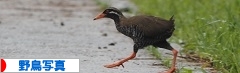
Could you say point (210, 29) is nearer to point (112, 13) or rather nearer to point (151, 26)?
point (112, 13)

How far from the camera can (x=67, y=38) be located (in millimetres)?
10492

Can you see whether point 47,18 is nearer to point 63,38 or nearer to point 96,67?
point 63,38

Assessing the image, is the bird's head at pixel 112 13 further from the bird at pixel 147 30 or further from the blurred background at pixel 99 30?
the blurred background at pixel 99 30

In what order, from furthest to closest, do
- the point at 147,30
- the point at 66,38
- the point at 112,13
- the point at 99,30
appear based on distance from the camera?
the point at 99,30 < the point at 66,38 < the point at 112,13 < the point at 147,30

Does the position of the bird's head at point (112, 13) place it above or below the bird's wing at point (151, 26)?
above

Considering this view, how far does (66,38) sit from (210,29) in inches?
83.8

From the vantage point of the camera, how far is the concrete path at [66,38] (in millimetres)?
8214

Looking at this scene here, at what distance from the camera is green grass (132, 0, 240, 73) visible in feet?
24.6

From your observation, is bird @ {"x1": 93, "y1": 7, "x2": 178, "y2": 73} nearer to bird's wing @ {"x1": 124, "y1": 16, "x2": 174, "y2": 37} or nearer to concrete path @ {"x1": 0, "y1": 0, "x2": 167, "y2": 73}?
bird's wing @ {"x1": 124, "y1": 16, "x2": 174, "y2": 37}

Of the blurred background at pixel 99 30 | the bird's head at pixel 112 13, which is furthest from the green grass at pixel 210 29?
the bird's head at pixel 112 13

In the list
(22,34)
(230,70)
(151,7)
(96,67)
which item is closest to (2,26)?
(22,34)

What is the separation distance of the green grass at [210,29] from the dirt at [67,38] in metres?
Answer: 0.47

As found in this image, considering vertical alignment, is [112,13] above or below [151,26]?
above

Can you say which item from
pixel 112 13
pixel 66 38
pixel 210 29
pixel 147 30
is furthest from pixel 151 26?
pixel 66 38
